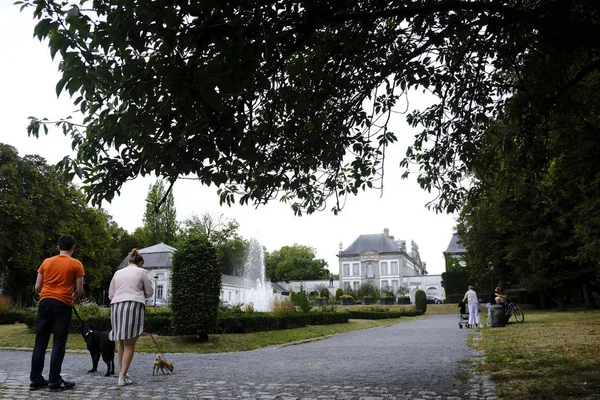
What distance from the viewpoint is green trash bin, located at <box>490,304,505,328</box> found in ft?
57.4

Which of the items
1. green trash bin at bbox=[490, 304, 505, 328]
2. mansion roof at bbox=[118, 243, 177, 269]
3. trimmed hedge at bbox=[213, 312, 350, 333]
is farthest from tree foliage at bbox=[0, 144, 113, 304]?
green trash bin at bbox=[490, 304, 505, 328]

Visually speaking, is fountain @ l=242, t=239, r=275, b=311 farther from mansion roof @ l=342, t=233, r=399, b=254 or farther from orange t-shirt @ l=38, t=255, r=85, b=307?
orange t-shirt @ l=38, t=255, r=85, b=307

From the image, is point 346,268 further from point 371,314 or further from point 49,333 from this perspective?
point 49,333

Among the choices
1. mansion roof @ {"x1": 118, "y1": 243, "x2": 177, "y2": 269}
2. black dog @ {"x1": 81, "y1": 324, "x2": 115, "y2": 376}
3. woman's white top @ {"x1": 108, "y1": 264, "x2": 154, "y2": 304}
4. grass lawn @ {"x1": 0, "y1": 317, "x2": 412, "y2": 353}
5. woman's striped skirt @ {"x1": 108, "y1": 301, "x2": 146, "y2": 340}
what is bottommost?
grass lawn @ {"x1": 0, "y1": 317, "x2": 412, "y2": 353}

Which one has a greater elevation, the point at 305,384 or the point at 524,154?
the point at 524,154

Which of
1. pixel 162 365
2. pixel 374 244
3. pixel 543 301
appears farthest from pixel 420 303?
pixel 374 244

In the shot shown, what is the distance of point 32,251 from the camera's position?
33125 mm

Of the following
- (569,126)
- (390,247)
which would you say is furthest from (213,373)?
(390,247)

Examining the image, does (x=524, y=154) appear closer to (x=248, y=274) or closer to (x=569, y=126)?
(x=569, y=126)

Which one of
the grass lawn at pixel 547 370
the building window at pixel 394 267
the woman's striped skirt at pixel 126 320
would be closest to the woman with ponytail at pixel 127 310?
the woman's striped skirt at pixel 126 320

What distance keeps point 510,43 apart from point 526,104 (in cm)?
147

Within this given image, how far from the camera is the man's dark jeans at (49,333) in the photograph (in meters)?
5.74

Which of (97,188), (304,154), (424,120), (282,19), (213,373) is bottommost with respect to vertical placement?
(213,373)

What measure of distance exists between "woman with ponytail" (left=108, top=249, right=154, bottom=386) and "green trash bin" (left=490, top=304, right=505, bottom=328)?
14.5 m
